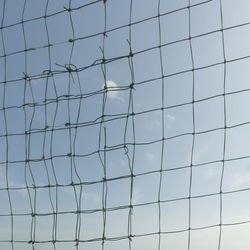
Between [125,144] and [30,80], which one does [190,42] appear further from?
Result: [30,80]

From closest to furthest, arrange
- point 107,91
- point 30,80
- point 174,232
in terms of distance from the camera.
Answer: point 174,232 → point 107,91 → point 30,80

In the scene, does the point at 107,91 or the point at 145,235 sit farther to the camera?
the point at 107,91

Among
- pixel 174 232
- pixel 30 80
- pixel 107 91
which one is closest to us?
pixel 174 232

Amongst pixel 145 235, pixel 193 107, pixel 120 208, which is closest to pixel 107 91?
pixel 193 107

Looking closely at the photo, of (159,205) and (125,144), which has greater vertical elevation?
(125,144)

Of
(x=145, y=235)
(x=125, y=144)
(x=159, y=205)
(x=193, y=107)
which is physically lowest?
(x=145, y=235)

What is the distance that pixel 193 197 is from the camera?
275 cm

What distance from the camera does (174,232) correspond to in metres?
2.72

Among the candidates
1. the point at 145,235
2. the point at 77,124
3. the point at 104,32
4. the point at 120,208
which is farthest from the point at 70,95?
the point at 145,235

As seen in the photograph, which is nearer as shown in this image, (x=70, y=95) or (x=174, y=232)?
(x=174, y=232)

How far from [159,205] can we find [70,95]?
95cm

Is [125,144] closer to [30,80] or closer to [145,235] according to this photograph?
[145,235]

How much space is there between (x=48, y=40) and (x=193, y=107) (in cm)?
120

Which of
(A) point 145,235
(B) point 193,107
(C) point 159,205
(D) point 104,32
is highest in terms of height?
(D) point 104,32
